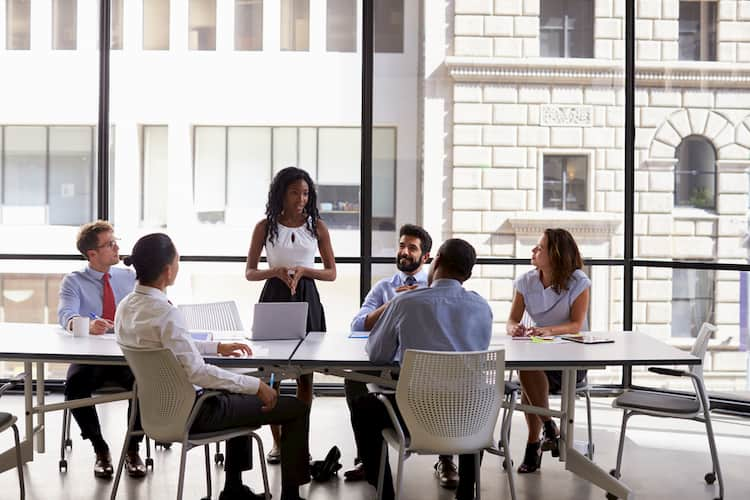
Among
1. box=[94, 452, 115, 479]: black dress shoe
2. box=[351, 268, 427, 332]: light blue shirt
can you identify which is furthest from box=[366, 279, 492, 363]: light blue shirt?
box=[94, 452, 115, 479]: black dress shoe

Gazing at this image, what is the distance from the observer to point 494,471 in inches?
197

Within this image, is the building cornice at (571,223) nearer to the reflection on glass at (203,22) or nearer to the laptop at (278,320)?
the reflection on glass at (203,22)

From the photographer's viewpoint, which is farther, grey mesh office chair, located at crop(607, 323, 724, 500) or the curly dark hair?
the curly dark hair

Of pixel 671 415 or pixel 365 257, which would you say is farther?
pixel 365 257

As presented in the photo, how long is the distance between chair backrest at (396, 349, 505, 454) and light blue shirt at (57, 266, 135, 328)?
2.01m

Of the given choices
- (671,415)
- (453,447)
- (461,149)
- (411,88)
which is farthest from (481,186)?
(453,447)

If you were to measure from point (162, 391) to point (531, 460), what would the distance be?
2.07m

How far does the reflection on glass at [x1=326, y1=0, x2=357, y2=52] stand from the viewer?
23.3ft

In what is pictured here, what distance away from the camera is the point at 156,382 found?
3766 mm

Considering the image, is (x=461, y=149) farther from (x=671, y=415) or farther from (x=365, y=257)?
(x=671, y=415)

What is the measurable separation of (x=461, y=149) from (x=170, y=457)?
3.34m

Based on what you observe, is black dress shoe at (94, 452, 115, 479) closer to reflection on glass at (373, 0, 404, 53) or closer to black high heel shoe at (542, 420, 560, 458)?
black high heel shoe at (542, 420, 560, 458)

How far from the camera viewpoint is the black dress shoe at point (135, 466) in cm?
479

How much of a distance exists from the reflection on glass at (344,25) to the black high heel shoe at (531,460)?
3369 mm
